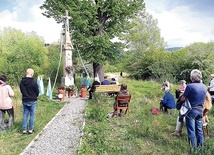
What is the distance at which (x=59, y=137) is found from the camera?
19.5 ft

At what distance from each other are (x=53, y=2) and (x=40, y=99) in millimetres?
9762

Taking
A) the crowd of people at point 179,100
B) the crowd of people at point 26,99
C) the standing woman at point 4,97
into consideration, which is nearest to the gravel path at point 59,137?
the crowd of people at point 26,99

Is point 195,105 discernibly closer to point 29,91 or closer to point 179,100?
point 179,100

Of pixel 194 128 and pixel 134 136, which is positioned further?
pixel 134 136

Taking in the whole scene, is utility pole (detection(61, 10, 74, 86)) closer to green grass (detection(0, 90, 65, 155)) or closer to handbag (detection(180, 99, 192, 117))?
green grass (detection(0, 90, 65, 155))

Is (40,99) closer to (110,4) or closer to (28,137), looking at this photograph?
(28,137)

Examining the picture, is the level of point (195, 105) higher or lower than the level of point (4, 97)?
lower

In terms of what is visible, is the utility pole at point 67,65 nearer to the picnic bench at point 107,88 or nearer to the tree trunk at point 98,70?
the picnic bench at point 107,88

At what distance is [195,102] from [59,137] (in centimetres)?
358

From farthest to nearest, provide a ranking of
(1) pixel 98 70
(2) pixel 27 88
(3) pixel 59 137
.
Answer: (1) pixel 98 70 < (2) pixel 27 88 < (3) pixel 59 137

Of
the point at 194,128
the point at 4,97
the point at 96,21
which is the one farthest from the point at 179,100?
the point at 96,21

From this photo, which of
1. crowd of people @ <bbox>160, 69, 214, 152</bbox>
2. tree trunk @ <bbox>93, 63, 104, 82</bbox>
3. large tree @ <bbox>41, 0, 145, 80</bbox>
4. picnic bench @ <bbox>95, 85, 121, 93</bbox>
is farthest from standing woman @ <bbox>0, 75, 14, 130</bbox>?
tree trunk @ <bbox>93, 63, 104, 82</bbox>

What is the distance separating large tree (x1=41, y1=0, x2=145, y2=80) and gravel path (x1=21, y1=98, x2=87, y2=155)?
31.1ft

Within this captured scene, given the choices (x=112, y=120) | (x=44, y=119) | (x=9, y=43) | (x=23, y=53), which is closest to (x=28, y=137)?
(x=44, y=119)
